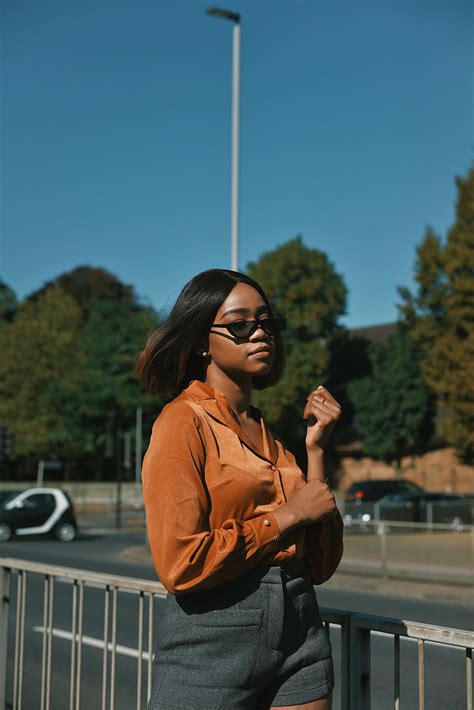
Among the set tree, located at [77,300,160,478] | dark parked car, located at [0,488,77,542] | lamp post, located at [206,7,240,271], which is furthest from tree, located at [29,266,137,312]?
lamp post, located at [206,7,240,271]

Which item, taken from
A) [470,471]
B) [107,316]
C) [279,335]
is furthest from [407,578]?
[107,316]

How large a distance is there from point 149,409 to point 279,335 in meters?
52.7

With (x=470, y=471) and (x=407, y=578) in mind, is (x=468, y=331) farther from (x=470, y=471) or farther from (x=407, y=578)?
(x=470, y=471)

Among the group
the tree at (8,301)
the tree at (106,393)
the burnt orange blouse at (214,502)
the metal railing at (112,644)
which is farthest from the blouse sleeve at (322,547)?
the tree at (8,301)

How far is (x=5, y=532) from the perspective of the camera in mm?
27203

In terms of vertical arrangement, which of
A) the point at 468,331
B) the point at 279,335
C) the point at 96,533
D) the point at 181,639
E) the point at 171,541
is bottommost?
the point at 96,533

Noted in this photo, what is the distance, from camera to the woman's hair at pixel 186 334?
2518mm

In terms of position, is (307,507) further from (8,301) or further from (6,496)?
(8,301)

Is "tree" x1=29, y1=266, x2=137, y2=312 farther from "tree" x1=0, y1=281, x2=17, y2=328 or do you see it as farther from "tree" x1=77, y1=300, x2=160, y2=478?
"tree" x1=77, y1=300, x2=160, y2=478

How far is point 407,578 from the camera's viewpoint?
16734 millimetres

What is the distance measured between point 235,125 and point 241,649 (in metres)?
19.7

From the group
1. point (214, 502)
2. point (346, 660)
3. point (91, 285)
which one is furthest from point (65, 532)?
point (91, 285)

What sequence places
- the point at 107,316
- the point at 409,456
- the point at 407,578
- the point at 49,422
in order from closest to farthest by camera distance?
the point at 407,578, the point at 409,456, the point at 49,422, the point at 107,316

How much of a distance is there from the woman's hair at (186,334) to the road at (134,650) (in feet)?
3.63
